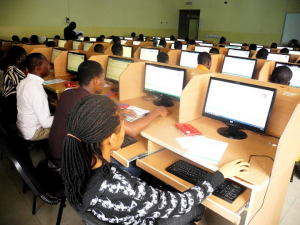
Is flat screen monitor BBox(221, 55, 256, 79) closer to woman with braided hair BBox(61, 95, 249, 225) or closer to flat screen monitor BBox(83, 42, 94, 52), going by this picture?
woman with braided hair BBox(61, 95, 249, 225)

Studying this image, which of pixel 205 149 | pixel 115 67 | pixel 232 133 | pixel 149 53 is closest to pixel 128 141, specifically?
pixel 205 149

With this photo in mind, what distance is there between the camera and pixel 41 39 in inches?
255

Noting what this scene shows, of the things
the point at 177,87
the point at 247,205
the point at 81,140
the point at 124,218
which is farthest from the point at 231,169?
the point at 177,87

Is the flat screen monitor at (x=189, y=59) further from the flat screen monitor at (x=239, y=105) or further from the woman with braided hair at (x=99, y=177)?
the woman with braided hair at (x=99, y=177)

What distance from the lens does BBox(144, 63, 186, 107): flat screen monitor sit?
6.89 ft

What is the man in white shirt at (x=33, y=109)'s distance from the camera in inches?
77.8

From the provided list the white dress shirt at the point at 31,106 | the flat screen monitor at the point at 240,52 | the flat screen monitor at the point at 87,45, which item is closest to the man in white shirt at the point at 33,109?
the white dress shirt at the point at 31,106

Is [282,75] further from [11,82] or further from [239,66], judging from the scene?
[11,82]

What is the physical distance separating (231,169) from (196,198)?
0.28 metres

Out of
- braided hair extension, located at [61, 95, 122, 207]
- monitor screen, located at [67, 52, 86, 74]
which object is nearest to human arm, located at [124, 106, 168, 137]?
braided hair extension, located at [61, 95, 122, 207]

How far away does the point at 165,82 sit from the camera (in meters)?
2.21

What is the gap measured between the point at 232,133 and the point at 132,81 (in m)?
1.18

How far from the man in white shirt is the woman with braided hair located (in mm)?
1240

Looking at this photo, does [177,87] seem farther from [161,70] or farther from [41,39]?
[41,39]
